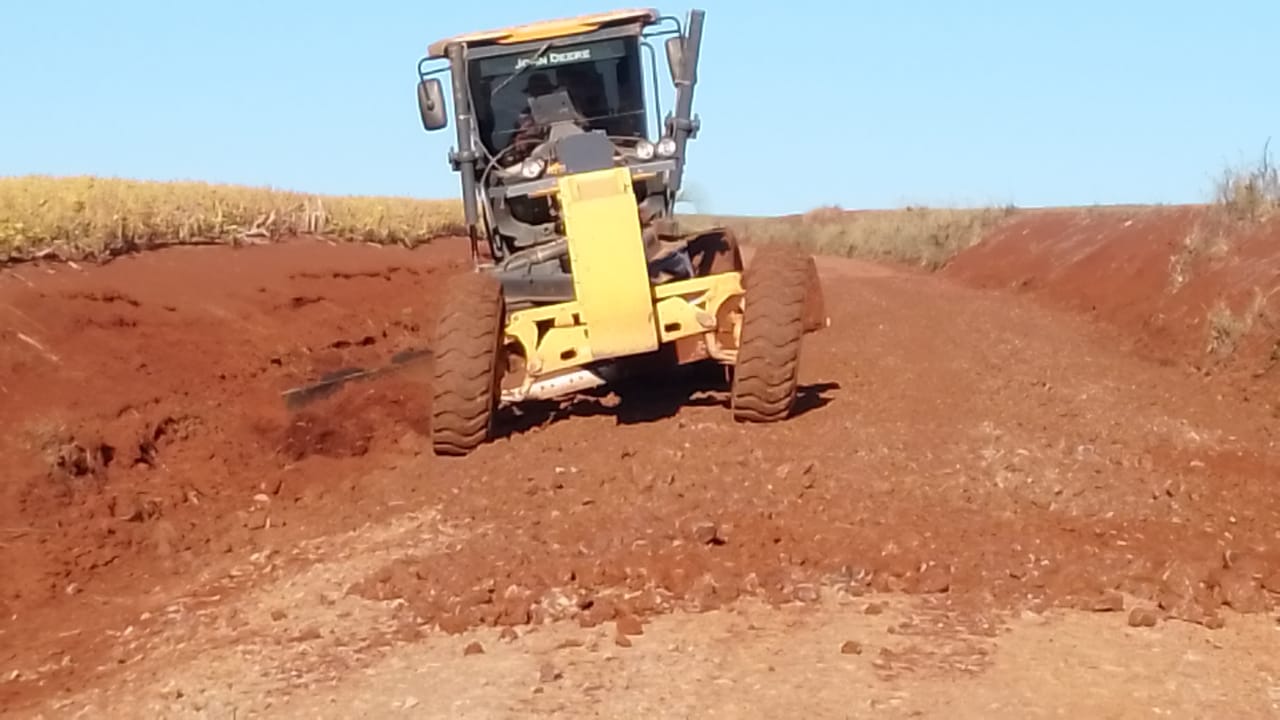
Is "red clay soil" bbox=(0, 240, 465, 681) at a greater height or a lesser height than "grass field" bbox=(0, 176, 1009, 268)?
lesser

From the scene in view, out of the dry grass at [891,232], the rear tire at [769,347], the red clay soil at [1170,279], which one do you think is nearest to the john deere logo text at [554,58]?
the rear tire at [769,347]

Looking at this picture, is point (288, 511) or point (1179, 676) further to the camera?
point (288, 511)

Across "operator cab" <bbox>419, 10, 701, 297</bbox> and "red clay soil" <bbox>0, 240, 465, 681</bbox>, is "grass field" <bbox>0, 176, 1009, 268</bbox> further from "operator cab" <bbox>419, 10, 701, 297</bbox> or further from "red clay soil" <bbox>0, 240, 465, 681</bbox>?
"operator cab" <bbox>419, 10, 701, 297</bbox>

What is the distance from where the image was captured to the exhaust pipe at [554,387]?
10.4m

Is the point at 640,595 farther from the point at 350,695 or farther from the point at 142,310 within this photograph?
the point at 142,310

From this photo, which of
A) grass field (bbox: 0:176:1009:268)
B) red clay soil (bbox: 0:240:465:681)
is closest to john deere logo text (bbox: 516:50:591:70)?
red clay soil (bbox: 0:240:465:681)

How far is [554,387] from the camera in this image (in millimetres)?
10469

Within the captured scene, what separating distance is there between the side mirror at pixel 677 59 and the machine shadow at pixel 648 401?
210 centimetres

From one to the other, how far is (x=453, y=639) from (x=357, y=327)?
41.4ft

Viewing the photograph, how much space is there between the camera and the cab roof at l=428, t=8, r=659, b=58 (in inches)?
473

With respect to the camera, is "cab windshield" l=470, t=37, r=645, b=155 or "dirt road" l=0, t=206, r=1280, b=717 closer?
"dirt road" l=0, t=206, r=1280, b=717

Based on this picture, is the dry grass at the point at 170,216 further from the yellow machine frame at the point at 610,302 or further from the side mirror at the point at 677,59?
the yellow machine frame at the point at 610,302

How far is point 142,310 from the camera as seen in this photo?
49.8ft

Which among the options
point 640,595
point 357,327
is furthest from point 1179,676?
point 357,327
